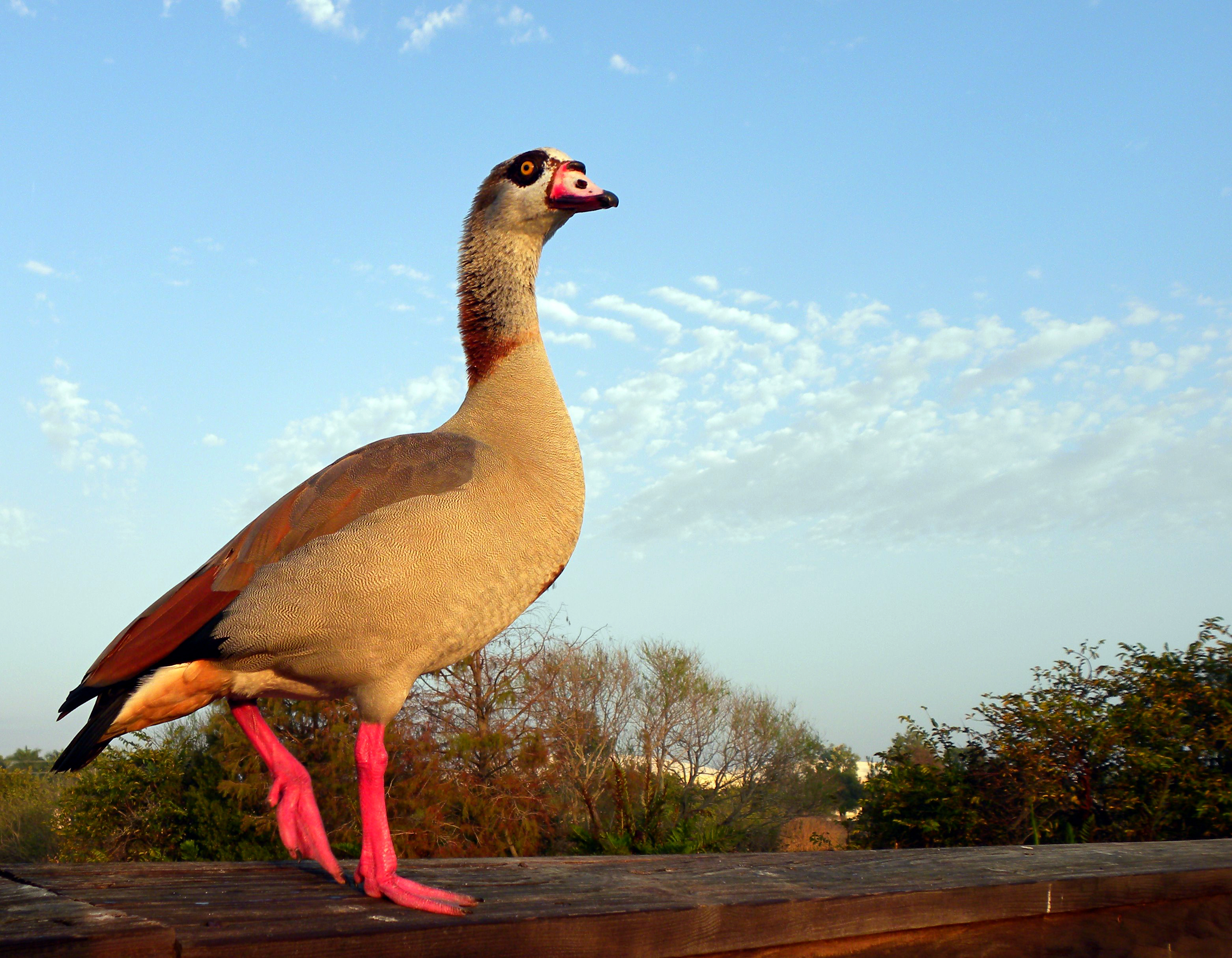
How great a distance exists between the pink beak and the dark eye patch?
0.07m

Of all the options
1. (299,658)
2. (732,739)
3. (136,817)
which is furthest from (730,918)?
(732,739)

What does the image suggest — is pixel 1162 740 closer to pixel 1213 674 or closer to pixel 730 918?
pixel 1213 674

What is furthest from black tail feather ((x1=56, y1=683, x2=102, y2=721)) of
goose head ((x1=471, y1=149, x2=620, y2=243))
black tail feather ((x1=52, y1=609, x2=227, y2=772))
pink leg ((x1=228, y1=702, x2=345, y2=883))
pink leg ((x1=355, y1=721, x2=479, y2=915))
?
goose head ((x1=471, y1=149, x2=620, y2=243))

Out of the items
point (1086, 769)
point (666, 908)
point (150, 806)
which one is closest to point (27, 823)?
point (150, 806)

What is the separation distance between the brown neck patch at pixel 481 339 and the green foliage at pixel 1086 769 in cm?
803

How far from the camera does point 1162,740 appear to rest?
31.3ft

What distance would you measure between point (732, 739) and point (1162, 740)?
69.5ft

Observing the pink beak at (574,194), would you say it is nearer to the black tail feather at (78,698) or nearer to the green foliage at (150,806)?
the black tail feather at (78,698)

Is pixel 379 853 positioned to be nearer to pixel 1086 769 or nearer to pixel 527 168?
pixel 527 168

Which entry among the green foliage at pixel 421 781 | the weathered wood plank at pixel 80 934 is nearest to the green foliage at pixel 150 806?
the green foliage at pixel 421 781

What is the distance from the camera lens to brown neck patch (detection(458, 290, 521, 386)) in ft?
11.9

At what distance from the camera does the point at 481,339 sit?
3.70m

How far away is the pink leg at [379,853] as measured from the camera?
7.42ft

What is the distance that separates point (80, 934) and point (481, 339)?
261 cm
